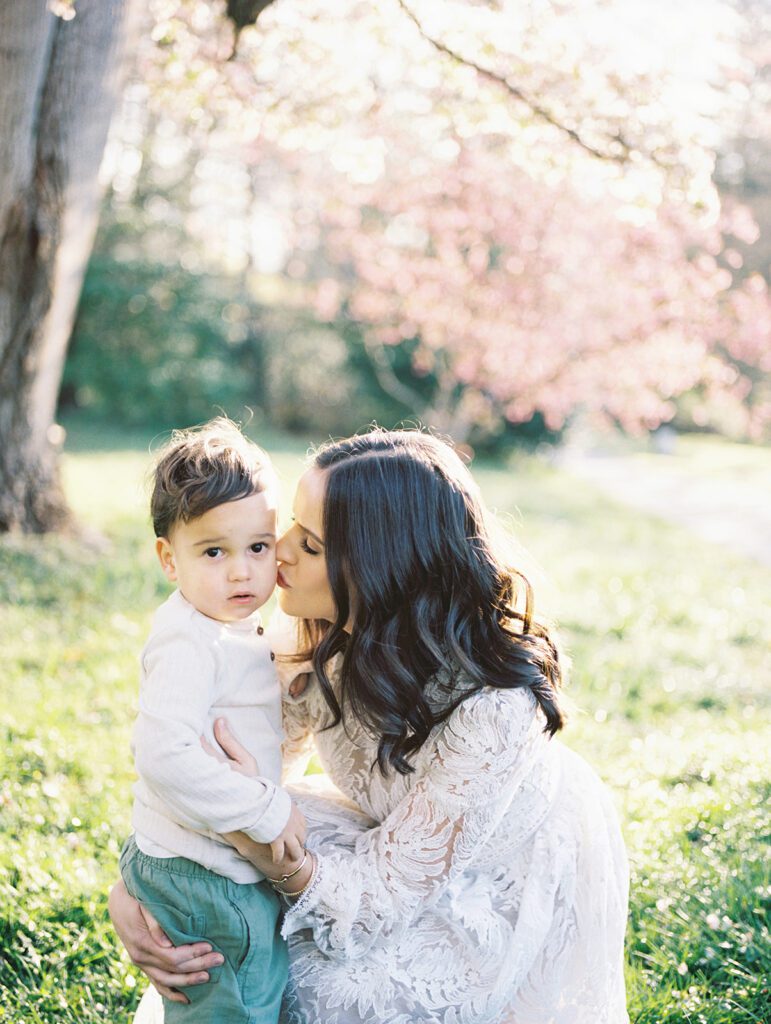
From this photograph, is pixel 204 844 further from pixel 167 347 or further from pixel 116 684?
pixel 167 347

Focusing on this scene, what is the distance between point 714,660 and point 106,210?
13470 millimetres

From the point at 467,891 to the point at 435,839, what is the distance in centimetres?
24

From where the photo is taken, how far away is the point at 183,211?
671 inches

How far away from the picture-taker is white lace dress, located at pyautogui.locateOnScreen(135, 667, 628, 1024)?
197 centimetres

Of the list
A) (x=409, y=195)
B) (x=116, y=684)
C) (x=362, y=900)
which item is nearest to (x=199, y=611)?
(x=362, y=900)

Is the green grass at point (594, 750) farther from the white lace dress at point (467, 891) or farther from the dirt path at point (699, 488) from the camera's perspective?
the dirt path at point (699, 488)

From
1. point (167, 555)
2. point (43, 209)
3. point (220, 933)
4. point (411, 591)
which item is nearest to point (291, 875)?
point (220, 933)

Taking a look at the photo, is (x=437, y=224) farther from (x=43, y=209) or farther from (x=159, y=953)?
(x=159, y=953)

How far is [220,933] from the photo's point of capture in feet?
6.19

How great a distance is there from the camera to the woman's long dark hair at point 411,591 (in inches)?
79.0

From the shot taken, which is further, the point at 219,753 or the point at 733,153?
the point at 733,153

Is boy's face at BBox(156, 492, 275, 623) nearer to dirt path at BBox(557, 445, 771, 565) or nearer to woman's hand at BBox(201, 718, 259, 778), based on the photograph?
woman's hand at BBox(201, 718, 259, 778)

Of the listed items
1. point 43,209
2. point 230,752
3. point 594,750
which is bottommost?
point 594,750

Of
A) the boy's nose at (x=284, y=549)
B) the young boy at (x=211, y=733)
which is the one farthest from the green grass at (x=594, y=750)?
the young boy at (x=211, y=733)
